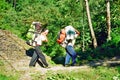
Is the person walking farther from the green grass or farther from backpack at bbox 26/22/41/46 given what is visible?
the green grass

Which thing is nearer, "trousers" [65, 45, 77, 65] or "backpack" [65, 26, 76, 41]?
"backpack" [65, 26, 76, 41]

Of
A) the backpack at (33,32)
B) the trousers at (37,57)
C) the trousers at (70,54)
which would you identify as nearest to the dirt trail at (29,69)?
the trousers at (37,57)

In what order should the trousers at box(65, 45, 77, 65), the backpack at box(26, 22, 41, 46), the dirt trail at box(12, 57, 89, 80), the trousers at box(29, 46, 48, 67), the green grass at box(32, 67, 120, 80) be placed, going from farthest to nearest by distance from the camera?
the trousers at box(65, 45, 77, 65)
the trousers at box(29, 46, 48, 67)
the backpack at box(26, 22, 41, 46)
the dirt trail at box(12, 57, 89, 80)
the green grass at box(32, 67, 120, 80)

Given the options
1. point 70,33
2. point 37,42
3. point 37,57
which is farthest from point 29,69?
point 70,33

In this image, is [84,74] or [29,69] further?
[29,69]

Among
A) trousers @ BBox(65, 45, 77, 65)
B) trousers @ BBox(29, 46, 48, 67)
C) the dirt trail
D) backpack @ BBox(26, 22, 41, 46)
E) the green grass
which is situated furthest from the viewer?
trousers @ BBox(65, 45, 77, 65)

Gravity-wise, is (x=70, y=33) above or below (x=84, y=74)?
above

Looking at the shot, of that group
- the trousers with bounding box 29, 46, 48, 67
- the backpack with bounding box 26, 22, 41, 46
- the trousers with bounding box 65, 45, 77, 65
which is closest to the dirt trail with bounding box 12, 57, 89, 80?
the trousers with bounding box 29, 46, 48, 67

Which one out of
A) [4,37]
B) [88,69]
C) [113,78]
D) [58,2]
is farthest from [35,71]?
[58,2]

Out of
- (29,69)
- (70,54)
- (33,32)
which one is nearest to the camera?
(29,69)

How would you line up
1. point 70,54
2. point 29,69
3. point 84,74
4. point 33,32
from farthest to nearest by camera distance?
point 70,54
point 33,32
point 29,69
point 84,74

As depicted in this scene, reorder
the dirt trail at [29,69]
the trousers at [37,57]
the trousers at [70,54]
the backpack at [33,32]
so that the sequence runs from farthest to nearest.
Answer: the trousers at [70,54]
the trousers at [37,57]
the backpack at [33,32]
the dirt trail at [29,69]

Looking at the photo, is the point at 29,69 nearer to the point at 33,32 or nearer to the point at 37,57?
the point at 37,57

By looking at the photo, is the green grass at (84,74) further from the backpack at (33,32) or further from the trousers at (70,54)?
the backpack at (33,32)
